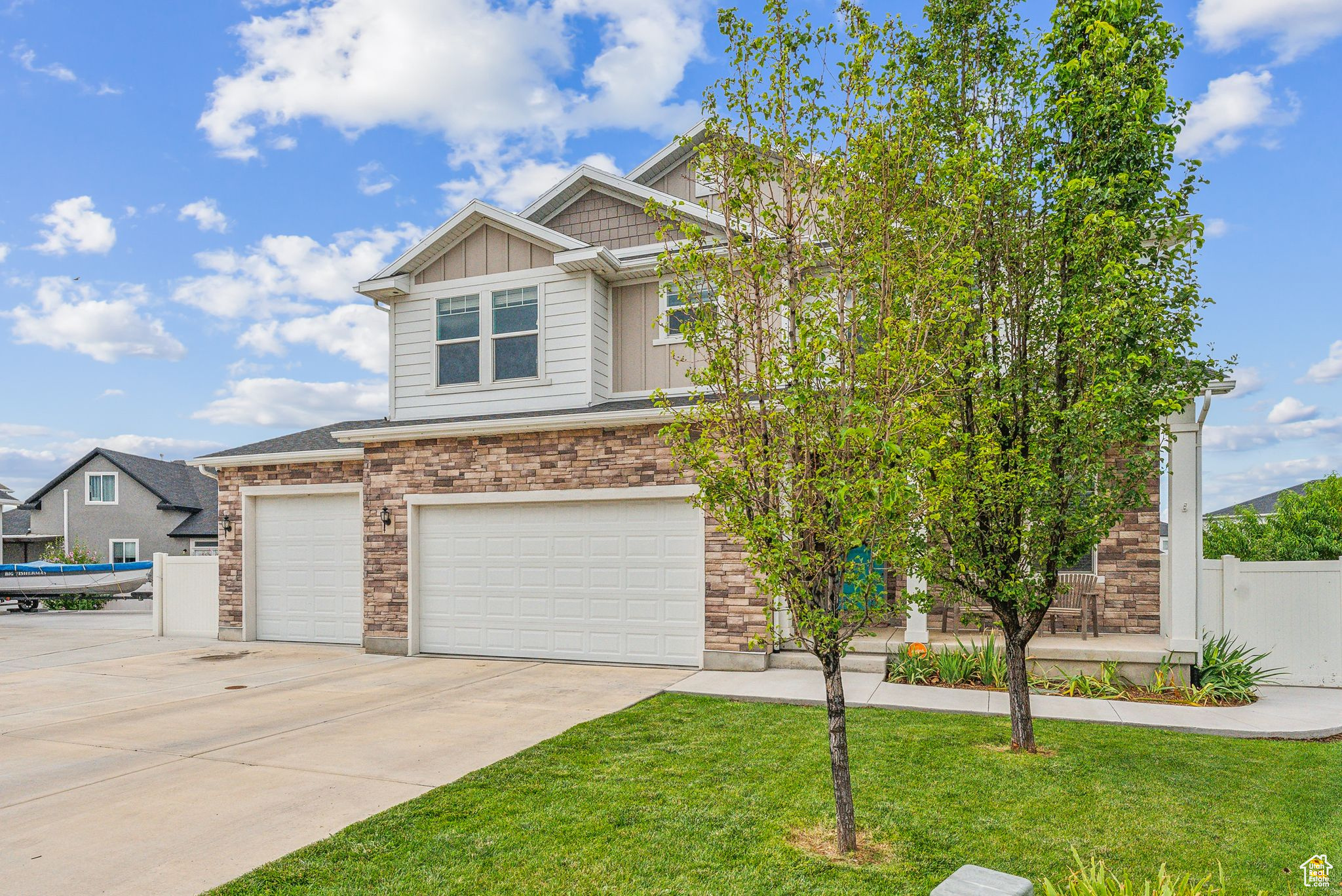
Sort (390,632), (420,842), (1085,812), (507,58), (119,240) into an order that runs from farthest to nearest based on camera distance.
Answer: (119,240)
(390,632)
(507,58)
(1085,812)
(420,842)

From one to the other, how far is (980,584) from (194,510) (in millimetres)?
33674

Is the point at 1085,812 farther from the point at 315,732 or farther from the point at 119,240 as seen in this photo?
the point at 119,240

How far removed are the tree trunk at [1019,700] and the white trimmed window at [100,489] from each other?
35.2 meters

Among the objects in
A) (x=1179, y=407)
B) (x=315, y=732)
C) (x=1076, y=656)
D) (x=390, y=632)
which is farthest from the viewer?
(x=390, y=632)

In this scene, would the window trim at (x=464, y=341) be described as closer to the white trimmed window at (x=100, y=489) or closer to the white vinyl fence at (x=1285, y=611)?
the white vinyl fence at (x=1285, y=611)

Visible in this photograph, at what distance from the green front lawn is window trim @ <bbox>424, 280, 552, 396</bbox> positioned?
7091 millimetres

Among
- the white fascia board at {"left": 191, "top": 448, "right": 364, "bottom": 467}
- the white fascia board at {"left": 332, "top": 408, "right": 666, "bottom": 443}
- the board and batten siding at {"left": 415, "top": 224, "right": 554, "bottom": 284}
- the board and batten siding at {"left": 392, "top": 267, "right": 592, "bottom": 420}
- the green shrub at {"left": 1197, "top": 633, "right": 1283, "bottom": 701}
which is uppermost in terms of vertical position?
the board and batten siding at {"left": 415, "top": 224, "right": 554, "bottom": 284}

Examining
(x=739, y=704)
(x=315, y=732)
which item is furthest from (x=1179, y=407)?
(x=315, y=732)

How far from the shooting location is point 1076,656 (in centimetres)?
926

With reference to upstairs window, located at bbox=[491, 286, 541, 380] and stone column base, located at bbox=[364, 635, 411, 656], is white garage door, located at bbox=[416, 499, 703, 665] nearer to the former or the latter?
stone column base, located at bbox=[364, 635, 411, 656]

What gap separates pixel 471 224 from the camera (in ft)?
44.1

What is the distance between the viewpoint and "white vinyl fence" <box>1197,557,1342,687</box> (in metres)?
9.58

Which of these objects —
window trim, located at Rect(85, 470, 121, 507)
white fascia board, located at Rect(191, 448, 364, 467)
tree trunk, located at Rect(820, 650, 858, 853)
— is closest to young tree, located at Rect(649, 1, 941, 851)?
tree trunk, located at Rect(820, 650, 858, 853)

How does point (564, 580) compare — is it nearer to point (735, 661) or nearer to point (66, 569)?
point (735, 661)
